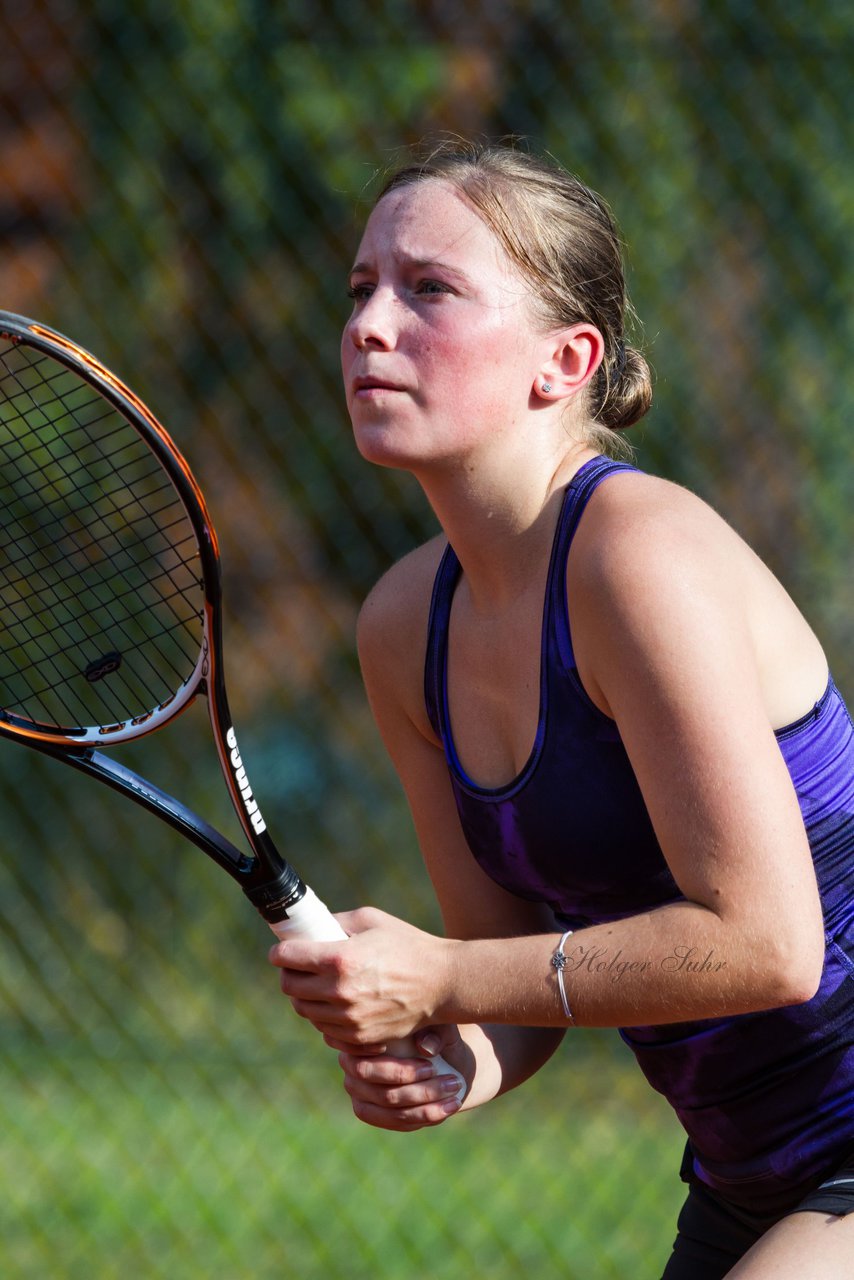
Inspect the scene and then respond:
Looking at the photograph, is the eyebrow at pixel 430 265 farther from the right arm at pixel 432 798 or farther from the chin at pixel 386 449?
the right arm at pixel 432 798

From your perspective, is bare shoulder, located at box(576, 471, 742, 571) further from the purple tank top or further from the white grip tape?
the white grip tape

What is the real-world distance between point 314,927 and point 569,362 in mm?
640

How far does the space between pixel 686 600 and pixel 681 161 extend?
2525 mm

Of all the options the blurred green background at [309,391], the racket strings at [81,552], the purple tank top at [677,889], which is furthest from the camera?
the blurred green background at [309,391]

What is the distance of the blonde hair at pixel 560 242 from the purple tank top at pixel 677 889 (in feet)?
0.66

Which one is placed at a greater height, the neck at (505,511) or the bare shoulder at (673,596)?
the neck at (505,511)

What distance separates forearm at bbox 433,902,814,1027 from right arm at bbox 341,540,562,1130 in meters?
0.26

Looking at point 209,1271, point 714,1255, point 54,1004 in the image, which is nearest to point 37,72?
point 54,1004

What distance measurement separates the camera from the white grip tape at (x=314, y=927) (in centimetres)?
157

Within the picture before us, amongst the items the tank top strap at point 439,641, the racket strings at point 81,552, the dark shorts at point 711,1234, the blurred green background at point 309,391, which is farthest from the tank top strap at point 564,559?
the blurred green background at point 309,391

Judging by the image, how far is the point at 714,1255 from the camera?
168cm

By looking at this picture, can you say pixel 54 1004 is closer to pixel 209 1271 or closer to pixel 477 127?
pixel 209 1271

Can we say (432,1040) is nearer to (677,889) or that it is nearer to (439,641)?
(677,889)

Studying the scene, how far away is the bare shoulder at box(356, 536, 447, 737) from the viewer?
1742mm
